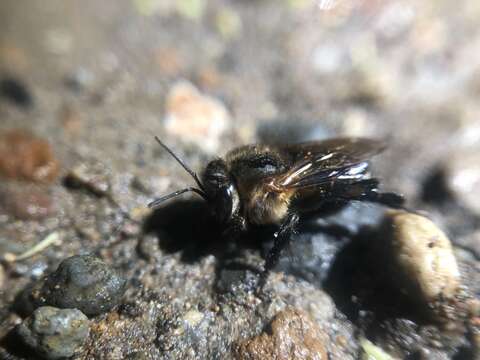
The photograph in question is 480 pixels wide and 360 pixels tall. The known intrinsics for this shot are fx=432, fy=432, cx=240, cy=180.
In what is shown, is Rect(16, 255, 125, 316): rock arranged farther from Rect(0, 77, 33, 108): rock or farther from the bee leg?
Rect(0, 77, 33, 108): rock


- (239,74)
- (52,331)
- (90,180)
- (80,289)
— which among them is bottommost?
(52,331)

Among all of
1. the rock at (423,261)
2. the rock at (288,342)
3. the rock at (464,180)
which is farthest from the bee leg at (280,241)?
the rock at (464,180)

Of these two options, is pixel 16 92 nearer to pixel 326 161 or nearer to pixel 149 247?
pixel 149 247

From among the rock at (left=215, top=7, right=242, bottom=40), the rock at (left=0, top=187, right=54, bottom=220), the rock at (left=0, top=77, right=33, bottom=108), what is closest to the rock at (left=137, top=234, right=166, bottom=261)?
the rock at (left=0, top=187, right=54, bottom=220)

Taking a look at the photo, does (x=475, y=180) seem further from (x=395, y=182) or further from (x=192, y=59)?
(x=192, y=59)

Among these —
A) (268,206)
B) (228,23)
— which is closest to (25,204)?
(268,206)

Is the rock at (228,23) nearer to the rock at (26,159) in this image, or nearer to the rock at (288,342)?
the rock at (26,159)

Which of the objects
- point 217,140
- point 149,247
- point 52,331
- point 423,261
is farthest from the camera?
point 217,140
